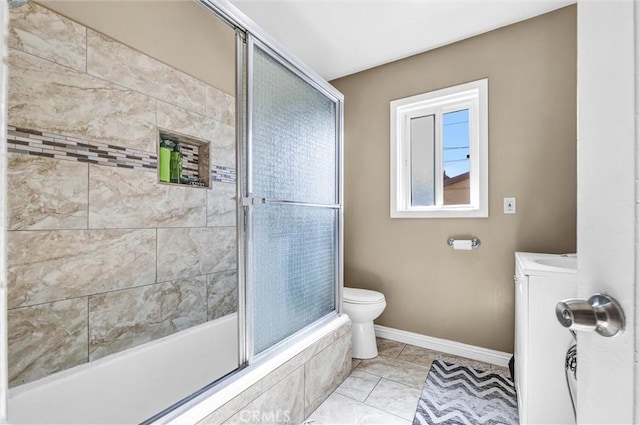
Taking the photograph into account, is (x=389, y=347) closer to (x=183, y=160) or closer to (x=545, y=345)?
(x=545, y=345)

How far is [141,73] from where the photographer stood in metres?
1.83

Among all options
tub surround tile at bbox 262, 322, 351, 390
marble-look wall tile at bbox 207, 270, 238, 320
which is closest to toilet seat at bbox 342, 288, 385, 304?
tub surround tile at bbox 262, 322, 351, 390

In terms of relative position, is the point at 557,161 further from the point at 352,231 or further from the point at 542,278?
the point at 352,231

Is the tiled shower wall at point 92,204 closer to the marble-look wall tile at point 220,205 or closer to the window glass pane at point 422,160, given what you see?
the marble-look wall tile at point 220,205

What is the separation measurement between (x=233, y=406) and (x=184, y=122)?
1.80 meters

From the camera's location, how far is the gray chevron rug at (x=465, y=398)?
161cm

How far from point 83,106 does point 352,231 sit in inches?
84.5

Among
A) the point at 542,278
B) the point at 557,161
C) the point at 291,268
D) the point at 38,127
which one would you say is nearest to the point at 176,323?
the point at 291,268

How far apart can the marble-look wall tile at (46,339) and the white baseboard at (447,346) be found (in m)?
2.16

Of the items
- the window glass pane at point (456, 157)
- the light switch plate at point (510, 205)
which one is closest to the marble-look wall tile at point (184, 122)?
the window glass pane at point (456, 157)

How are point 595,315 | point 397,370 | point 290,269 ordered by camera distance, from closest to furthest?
point 595,315 → point 290,269 → point 397,370

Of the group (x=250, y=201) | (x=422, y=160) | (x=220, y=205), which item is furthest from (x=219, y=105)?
(x=422, y=160)

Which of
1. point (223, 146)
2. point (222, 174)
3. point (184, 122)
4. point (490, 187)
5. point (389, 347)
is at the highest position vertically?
point (184, 122)

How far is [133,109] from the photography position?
1798mm
